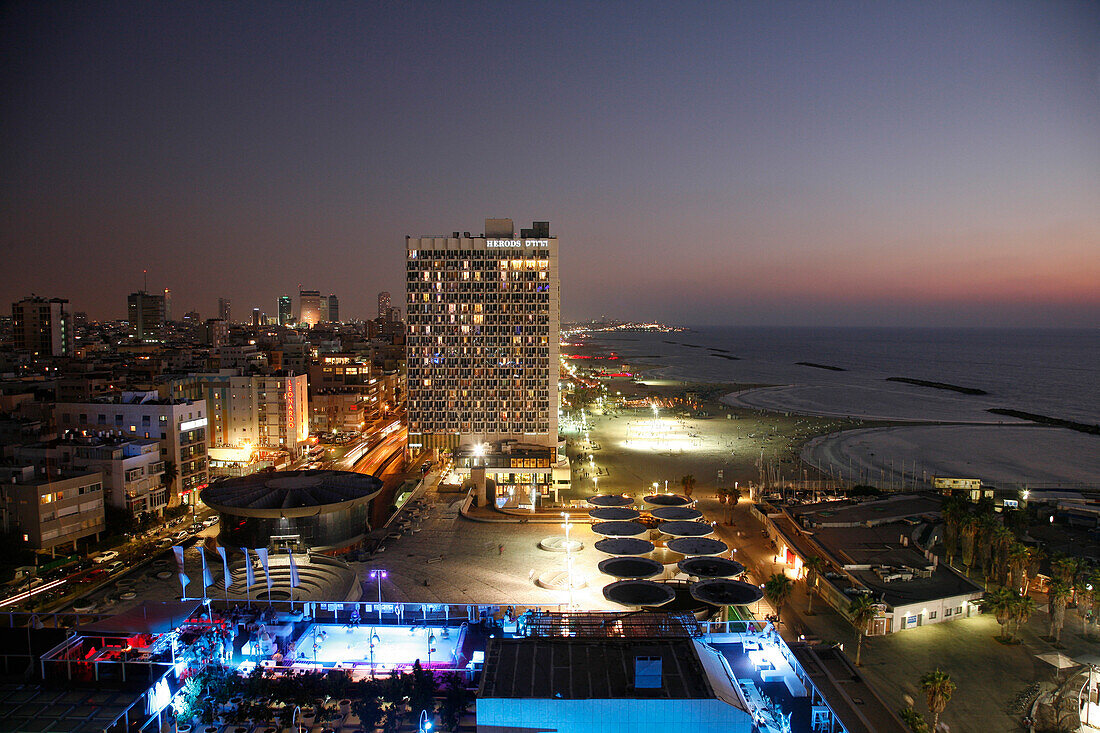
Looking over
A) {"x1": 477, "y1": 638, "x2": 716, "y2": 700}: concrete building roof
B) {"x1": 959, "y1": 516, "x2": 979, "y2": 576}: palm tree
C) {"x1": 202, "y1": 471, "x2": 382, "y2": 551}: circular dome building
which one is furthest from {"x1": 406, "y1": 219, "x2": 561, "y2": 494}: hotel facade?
{"x1": 477, "y1": 638, "x2": 716, "y2": 700}: concrete building roof

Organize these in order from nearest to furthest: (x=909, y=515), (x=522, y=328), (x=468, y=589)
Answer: (x=468, y=589) → (x=909, y=515) → (x=522, y=328)

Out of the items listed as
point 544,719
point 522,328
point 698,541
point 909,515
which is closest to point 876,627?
point 698,541

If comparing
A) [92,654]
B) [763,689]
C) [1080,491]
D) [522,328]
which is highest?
[522,328]

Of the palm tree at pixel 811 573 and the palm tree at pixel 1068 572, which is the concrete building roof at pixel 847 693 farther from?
the palm tree at pixel 1068 572

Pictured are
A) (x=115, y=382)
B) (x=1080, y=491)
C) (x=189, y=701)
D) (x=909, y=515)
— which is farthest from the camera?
(x=115, y=382)

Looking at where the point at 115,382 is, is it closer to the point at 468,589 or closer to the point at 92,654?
the point at 468,589

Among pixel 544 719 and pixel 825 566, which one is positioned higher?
pixel 544 719

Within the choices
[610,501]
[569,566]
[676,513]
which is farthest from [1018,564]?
[610,501]
